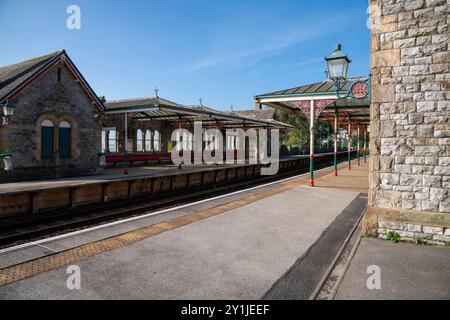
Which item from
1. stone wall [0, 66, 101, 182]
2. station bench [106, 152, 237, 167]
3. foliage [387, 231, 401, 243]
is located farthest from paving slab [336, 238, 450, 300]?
station bench [106, 152, 237, 167]

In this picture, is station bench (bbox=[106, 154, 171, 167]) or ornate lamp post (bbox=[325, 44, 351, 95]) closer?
ornate lamp post (bbox=[325, 44, 351, 95])

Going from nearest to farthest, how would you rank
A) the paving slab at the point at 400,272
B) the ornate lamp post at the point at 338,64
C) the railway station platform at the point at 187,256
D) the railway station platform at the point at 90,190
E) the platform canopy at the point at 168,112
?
the paving slab at the point at 400,272
the railway station platform at the point at 187,256
the ornate lamp post at the point at 338,64
the railway station platform at the point at 90,190
the platform canopy at the point at 168,112

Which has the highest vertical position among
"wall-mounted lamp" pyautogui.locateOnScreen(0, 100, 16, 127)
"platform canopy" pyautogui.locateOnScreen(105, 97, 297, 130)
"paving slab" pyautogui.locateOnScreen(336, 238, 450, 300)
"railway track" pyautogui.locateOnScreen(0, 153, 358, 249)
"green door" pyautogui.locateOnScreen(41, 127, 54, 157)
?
"platform canopy" pyautogui.locateOnScreen(105, 97, 297, 130)

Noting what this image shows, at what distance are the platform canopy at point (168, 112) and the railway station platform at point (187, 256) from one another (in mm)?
9983

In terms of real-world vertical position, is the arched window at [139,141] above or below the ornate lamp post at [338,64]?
below

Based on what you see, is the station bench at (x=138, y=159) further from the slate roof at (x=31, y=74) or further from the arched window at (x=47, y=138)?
Answer: the arched window at (x=47, y=138)

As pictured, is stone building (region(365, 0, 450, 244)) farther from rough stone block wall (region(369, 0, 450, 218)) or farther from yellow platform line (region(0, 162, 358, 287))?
yellow platform line (region(0, 162, 358, 287))

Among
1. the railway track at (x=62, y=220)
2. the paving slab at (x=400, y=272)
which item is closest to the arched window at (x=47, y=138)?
the railway track at (x=62, y=220)

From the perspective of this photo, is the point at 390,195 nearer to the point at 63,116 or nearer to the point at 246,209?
the point at 246,209

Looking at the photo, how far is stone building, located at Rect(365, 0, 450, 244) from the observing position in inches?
211

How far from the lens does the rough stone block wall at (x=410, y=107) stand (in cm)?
536

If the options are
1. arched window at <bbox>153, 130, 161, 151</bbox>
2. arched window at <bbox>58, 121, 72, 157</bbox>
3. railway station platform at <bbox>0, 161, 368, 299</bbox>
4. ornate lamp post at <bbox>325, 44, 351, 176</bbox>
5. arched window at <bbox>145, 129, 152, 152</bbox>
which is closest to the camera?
railway station platform at <bbox>0, 161, 368, 299</bbox>

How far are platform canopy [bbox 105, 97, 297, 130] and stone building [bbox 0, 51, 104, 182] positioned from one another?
215 cm

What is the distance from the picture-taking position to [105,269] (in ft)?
14.1
